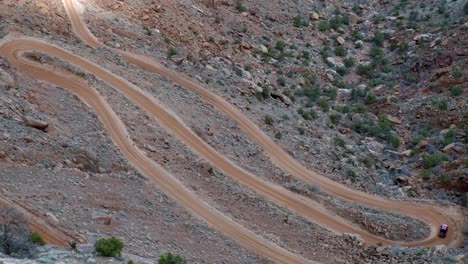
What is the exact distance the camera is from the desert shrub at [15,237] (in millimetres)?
11641

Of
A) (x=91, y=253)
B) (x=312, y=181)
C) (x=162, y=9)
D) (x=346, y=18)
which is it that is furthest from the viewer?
(x=346, y=18)

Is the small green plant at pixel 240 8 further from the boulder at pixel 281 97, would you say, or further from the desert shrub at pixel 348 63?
the boulder at pixel 281 97

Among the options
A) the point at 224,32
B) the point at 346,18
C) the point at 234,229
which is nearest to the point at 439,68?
the point at 346,18

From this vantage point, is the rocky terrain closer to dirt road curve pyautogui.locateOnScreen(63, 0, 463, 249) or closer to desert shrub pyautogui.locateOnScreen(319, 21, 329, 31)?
desert shrub pyautogui.locateOnScreen(319, 21, 329, 31)

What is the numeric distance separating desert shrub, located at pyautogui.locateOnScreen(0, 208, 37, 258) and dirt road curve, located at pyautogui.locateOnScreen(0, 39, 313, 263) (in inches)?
296

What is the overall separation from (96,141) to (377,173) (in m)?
14.5

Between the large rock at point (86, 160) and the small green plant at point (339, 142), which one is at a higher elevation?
the small green plant at point (339, 142)

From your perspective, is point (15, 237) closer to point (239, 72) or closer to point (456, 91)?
point (239, 72)

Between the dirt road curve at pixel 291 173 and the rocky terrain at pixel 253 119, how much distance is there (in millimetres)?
501

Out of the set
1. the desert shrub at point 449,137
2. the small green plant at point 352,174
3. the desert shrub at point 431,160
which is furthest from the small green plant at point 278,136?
the desert shrub at point 449,137

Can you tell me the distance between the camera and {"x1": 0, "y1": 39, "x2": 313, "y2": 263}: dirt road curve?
1941 centimetres

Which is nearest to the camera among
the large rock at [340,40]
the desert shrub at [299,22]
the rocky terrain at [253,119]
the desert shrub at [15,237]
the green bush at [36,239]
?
the desert shrub at [15,237]

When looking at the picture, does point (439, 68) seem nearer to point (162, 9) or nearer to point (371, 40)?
point (371, 40)

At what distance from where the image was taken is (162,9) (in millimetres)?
34156
